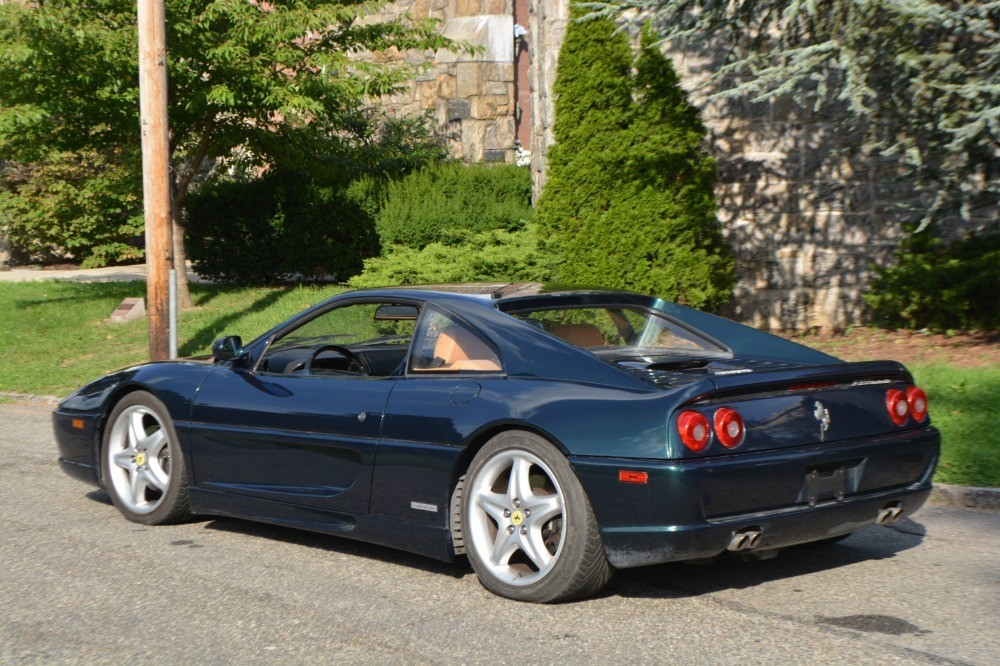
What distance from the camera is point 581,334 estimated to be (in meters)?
5.51

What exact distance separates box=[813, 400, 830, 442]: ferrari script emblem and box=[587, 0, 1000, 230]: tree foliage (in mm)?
5095

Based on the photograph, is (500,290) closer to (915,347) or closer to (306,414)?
(306,414)

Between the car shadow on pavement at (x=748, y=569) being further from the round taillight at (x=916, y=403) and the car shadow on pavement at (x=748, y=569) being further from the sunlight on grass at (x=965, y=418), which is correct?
the sunlight on grass at (x=965, y=418)

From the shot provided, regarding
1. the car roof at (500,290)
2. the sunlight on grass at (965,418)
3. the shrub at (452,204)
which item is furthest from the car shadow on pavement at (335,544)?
the shrub at (452,204)

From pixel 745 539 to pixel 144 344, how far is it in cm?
1200

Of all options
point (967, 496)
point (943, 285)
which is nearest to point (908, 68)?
point (943, 285)

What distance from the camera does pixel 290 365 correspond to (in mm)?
6145

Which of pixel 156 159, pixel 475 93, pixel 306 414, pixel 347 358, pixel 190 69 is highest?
pixel 475 93

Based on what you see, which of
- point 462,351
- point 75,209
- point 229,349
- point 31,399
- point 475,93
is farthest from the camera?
point 475,93

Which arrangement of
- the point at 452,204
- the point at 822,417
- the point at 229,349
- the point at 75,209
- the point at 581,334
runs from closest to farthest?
the point at 822,417 < the point at 581,334 < the point at 229,349 < the point at 452,204 < the point at 75,209

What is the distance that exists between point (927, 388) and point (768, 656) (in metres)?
5.84

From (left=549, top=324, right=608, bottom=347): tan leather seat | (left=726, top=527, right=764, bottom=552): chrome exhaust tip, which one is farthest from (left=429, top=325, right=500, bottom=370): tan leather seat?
(left=726, top=527, right=764, bottom=552): chrome exhaust tip

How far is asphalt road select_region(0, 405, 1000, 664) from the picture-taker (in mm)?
4312

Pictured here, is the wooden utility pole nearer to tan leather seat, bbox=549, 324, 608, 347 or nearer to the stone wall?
tan leather seat, bbox=549, 324, 608, 347
